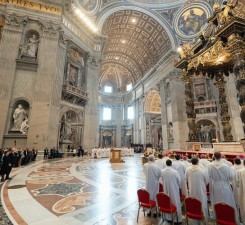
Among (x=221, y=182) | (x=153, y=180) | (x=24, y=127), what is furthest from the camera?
(x=24, y=127)

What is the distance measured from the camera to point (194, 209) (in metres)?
2.33

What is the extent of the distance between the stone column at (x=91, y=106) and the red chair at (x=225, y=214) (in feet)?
46.0

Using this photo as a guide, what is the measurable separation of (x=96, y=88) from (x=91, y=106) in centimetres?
208

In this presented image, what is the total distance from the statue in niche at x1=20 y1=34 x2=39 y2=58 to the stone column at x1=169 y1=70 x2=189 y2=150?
13.5 metres

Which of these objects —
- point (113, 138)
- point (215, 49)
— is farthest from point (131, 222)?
point (113, 138)

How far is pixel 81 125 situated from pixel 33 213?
1283cm

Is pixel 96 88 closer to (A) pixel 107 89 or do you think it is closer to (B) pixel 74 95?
(B) pixel 74 95

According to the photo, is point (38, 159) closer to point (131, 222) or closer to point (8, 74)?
point (8, 74)

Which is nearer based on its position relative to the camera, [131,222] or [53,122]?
[131,222]

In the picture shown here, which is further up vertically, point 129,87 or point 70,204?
point 129,87

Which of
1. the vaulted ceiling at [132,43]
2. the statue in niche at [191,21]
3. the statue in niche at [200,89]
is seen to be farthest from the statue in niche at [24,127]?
the statue in niche at [191,21]

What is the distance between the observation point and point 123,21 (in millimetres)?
21203

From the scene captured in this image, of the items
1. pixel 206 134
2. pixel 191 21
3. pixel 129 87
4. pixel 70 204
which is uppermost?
A: pixel 191 21

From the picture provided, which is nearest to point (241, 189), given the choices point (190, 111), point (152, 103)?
point (190, 111)
